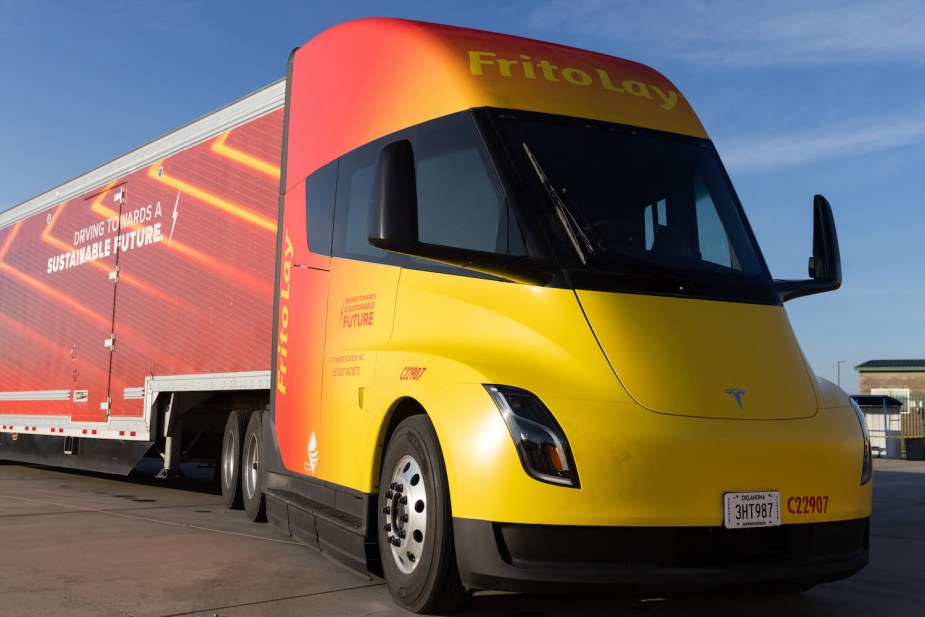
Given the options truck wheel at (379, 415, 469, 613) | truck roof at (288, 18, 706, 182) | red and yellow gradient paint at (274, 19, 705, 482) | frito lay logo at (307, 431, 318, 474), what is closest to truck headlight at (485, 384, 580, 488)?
truck wheel at (379, 415, 469, 613)

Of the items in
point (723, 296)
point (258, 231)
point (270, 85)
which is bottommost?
point (723, 296)

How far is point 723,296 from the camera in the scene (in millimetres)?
4973

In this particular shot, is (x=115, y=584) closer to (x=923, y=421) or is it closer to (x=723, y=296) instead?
(x=723, y=296)

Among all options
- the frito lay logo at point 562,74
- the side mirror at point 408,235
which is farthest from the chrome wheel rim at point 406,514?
the frito lay logo at point 562,74

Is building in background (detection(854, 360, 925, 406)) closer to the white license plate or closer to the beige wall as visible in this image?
the beige wall

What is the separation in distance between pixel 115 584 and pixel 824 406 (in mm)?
4000

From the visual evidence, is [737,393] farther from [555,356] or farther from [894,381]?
Answer: [894,381]

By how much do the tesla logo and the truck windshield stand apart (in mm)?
574

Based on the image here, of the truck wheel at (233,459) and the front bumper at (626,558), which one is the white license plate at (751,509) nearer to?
the front bumper at (626,558)

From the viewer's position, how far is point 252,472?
906 cm

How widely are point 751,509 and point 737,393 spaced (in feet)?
1.77

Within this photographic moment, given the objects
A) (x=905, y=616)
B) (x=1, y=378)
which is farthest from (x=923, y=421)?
(x=905, y=616)

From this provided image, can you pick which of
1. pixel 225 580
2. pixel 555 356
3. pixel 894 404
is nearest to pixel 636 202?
pixel 555 356

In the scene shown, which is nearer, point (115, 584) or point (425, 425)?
point (425, 425)
